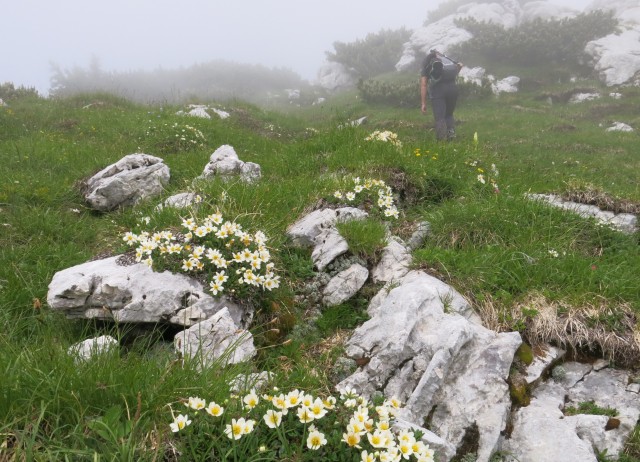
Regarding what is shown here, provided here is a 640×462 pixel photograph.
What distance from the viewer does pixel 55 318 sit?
404 cm

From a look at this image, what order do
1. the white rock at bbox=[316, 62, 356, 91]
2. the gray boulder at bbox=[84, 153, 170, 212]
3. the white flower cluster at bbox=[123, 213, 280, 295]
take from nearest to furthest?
the white flower cluster at bbox=[123, 213, 280, 295] < the gray boulder at bbox=[84, 153, 170, 212] < the white rock at bbox=[316, 62, 356, 91]

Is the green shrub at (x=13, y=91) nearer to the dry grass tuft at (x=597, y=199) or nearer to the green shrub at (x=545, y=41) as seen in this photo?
the dry grass tuft at (x=597, y=199)

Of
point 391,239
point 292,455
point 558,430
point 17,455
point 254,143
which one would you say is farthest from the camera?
point 254,143

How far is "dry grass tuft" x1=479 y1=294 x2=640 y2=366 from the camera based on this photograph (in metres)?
3.80

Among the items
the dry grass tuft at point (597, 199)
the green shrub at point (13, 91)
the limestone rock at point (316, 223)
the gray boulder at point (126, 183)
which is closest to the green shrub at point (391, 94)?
the green shrub at point (13, 91)

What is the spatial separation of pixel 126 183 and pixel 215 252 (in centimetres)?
384

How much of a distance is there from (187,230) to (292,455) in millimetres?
3004

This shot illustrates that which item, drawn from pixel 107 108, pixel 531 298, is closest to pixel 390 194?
pixel 531 298

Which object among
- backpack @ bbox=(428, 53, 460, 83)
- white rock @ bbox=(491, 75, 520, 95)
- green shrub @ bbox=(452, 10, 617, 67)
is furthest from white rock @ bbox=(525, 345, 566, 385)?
green shrub @ bbox=(452, 10, 617, 67)

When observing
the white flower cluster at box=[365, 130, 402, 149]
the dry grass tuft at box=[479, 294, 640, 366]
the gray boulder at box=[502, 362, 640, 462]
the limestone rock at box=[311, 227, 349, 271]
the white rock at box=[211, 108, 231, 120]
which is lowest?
the white rock at box=[211, 108, 231, 120]

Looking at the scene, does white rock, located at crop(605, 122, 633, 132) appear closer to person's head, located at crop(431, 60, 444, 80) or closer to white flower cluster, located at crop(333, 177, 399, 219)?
person's head, located at crop(431, 60, 444, 80)

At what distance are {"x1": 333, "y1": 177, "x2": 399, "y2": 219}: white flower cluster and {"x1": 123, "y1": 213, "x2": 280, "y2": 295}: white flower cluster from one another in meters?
1.86

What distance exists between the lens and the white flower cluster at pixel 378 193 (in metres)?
5.95

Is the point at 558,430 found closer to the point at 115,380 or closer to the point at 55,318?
the point at 115,380
